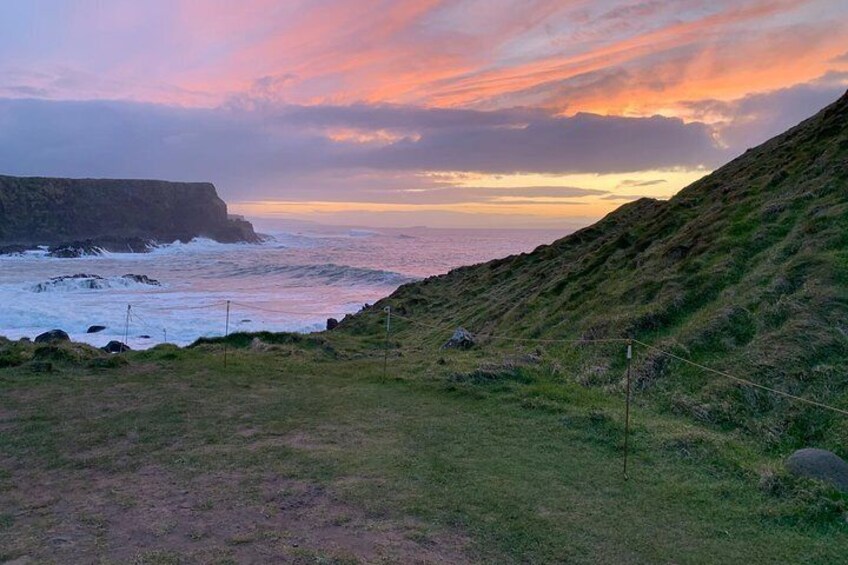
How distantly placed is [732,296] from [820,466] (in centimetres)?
505

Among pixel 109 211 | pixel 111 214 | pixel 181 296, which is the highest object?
pixel 109 211

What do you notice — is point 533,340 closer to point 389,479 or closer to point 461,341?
point 461,341

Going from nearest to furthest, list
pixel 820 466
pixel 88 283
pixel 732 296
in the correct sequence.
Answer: pixel 820 466, pixel 732 296, pixel 88 283

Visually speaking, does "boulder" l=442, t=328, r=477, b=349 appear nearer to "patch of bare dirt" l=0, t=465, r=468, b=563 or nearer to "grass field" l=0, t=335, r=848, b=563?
"grass field" l=0, t=335, r=848, b=563

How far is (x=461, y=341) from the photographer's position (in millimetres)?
14789

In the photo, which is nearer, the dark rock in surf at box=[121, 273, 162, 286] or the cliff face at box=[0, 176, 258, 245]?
the dark rock in surf at box=[121, 273, 162, 286]

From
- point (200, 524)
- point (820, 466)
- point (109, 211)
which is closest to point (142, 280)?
point (200, 524)

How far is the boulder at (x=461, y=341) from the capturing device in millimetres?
14672

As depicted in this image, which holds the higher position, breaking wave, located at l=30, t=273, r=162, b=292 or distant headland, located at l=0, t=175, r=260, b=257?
distant headland, located at l=0, t=175, r=260, b=257

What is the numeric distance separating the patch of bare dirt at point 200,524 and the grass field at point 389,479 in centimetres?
2

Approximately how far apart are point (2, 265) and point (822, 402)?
67.5 meters

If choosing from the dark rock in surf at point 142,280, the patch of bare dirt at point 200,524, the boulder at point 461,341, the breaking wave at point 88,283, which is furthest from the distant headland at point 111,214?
the patch of bare dirt at point 200,524

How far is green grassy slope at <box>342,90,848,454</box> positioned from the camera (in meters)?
8.29

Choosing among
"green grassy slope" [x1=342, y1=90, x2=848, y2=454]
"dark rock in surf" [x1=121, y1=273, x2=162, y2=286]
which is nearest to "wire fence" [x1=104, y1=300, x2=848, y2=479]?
"green grassy slope" [x1=342, y1=90, x2=848, y2=454]
